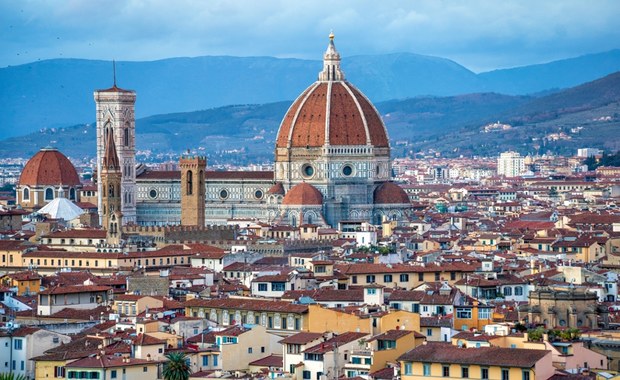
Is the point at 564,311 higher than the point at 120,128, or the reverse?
the point at 120,128

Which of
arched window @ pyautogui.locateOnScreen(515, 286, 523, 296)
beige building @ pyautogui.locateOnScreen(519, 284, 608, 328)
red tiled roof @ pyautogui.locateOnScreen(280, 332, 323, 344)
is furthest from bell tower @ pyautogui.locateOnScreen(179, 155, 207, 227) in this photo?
red tiled roof @ pyautogui.locateOnScreen(280, 332, 323, 344)

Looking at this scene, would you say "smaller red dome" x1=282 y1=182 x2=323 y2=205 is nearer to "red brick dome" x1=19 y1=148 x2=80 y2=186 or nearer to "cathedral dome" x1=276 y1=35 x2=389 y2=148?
"cathedral dome" x1=276 y1=35 x2=389 y2=148

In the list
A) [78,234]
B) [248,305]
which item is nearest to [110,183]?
[78,234]

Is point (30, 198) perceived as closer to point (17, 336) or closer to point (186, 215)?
point (186, 215)

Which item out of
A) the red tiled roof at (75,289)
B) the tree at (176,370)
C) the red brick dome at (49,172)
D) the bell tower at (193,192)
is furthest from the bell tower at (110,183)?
the tree at (176,370)

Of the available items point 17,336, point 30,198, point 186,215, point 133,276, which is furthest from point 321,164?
point 17,336

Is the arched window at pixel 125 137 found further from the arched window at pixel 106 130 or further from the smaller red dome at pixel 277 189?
the smaller red dome at pixel 277 189

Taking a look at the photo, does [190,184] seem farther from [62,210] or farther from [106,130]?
[106,130]
